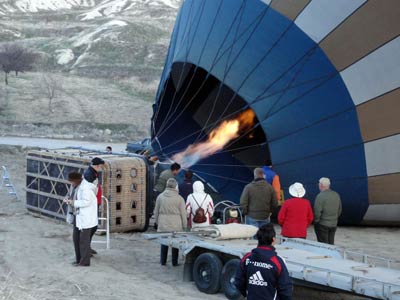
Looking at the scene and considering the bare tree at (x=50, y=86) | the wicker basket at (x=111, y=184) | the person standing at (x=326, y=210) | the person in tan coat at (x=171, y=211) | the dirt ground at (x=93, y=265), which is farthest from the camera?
the bare tree at (x=50, y=86)

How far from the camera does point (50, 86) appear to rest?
37906 millimetres

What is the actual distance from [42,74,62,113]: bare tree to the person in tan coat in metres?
25.7

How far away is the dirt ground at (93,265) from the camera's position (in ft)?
21.0

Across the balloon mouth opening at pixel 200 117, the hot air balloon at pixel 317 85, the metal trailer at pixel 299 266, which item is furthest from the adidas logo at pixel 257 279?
the balloon mouth opening at pixel 200 117

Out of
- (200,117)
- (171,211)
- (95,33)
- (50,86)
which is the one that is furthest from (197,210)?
(95,33)

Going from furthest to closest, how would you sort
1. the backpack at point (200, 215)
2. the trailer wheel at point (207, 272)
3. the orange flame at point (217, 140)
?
the orange flame at point (217, 140)
the backpack at point (200, 215)
the trailer wheel at point (207, 272)

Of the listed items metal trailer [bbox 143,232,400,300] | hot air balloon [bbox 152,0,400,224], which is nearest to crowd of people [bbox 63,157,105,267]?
metal trailer [bbox 143,232,400,300]

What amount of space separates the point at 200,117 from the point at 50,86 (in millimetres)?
27541

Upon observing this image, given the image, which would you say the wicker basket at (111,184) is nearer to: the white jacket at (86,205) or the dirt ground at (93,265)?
the dirt ground at (93,265)

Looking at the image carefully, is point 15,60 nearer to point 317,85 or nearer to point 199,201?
point 317,85

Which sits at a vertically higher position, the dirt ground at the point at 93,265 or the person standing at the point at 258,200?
the person standing at the point at 258,200

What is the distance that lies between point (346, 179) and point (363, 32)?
2.00m

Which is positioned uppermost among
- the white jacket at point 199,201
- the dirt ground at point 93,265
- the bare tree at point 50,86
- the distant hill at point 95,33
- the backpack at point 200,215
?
the distant hill at point 95,33

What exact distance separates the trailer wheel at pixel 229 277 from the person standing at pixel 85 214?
167cm
